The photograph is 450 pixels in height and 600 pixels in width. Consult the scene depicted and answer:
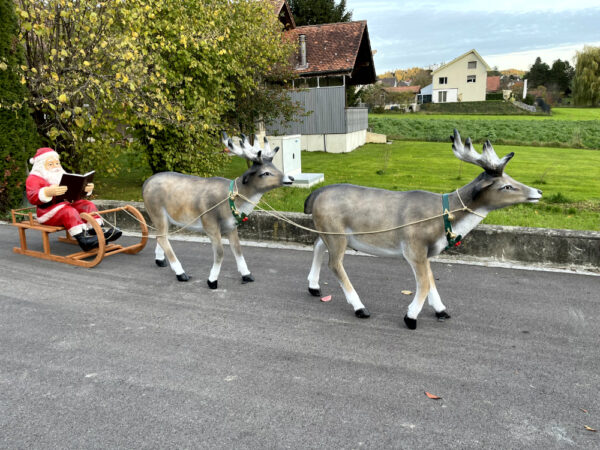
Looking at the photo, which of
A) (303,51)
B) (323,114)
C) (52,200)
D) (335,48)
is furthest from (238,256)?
(335,48)

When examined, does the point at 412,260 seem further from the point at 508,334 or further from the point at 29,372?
the point at 29,372

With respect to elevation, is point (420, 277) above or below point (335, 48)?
below

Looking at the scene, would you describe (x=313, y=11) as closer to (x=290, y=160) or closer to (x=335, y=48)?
(x=335, y=48)

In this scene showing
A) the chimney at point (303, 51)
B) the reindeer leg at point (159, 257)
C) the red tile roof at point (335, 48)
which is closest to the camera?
the reindeer leg at point (159, 257)

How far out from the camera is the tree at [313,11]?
3406cm

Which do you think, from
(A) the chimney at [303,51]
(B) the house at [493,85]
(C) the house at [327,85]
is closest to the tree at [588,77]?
(B) the house at [493,85]

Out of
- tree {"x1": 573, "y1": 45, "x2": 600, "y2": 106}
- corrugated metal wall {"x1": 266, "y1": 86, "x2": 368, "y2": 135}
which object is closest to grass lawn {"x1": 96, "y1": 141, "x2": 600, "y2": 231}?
corrugated metal wall {"x1": 266, "y1": 86, "x2": 368, "y2": 135}

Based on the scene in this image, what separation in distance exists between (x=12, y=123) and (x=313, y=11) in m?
29.0

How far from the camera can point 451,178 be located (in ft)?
43.2

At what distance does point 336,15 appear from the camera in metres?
35.3

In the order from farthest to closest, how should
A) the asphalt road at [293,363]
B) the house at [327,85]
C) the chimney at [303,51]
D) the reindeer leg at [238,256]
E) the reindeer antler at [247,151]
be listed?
the chimney at [303,51] → the house at [327,85] → the reindeer leg at [238,256] → the reindeer antler at [247,151] → the asphalt road at [293,363]

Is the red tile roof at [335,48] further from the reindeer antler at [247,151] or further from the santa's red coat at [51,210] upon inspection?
the reindeer antler at [247,151]

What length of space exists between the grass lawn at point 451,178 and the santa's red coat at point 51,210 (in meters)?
3.76

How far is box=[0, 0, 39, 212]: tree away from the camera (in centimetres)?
934
